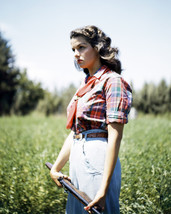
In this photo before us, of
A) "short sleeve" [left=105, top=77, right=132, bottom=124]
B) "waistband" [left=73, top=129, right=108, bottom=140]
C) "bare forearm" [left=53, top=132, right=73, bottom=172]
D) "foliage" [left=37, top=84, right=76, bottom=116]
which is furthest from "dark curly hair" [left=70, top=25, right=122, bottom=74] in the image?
"foliage" [left=37, top=84, right=76, bottom=116]

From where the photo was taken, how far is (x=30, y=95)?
2644 centimetres

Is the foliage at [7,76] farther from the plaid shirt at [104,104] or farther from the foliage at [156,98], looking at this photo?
the plaid shirt at [104,104]

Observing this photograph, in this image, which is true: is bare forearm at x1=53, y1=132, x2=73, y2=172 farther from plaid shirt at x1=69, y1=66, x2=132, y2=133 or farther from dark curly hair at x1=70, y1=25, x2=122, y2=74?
dark curly hair at x1=70, y1=25, x2=122, y2=74

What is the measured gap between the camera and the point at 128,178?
2717mm

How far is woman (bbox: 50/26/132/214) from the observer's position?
1.23 metres

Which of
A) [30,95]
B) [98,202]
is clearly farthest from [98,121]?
[30,95]

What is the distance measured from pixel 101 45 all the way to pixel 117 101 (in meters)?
0.47

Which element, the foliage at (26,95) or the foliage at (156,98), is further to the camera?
→ the foliage at (26,95)

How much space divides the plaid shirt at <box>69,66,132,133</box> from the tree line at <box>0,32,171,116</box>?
19.6m

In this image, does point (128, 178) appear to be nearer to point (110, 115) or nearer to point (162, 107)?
point (110, 115)

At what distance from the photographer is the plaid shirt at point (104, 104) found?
1.24 metres

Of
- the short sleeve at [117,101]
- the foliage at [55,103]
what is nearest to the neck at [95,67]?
the short sleeve at [117,101]

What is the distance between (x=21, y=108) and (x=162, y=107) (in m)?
15.1

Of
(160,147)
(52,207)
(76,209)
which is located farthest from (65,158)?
(160,147)
